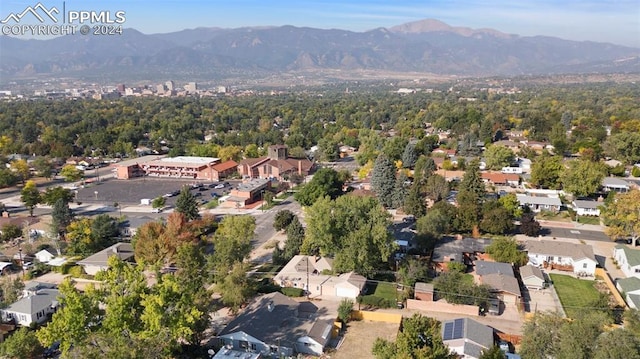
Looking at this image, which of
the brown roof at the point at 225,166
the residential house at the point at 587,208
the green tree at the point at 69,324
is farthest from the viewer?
the brown roof at the point at 225,166

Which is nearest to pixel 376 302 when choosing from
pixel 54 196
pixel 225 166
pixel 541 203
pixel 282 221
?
pixel 282 221

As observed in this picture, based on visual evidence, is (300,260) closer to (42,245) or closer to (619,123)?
(42,245)

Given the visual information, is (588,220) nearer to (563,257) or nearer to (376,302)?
(563,257)

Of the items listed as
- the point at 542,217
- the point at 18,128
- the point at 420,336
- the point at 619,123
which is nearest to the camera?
the point at 420,336

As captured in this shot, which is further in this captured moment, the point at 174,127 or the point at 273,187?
the point at 174,127

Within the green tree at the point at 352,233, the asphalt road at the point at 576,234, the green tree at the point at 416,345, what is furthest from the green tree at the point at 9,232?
the asphalt road at the point at 576,234

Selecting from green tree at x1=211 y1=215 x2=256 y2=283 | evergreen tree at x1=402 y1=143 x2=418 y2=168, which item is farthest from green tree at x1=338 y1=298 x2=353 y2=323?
evergreen tree at x1=402 y1=143 x2=418 y2=168

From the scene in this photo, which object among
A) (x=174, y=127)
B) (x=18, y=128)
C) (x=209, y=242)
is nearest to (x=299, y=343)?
(x=209, y=242)

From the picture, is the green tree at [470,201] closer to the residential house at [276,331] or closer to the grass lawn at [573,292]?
the grass lawn at [573,292]
